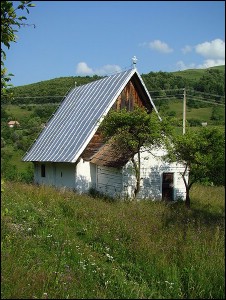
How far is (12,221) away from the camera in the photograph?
9195mm

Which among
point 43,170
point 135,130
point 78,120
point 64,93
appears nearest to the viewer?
point 135,130

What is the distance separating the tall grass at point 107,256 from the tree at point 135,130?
498cm

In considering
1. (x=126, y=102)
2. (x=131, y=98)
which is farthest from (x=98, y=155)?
(x=131, y=98)

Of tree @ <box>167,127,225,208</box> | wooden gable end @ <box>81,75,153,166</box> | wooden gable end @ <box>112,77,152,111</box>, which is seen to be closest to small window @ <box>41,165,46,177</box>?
wooden gable end @ <box>81,75,153,166</box>

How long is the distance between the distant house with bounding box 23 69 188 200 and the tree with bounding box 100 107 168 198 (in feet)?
3.18

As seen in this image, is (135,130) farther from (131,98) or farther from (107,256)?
(107,256)

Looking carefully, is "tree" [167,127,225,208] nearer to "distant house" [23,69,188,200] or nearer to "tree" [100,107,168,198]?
"tree" [100,107,168,198]

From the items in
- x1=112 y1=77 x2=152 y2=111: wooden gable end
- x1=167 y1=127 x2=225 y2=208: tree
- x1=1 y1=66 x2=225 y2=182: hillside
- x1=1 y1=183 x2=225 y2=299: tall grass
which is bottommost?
x1=1 y1=183 x2=225 y2=299: tall grass

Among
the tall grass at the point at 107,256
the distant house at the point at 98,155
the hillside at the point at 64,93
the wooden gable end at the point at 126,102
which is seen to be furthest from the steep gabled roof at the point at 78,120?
the tall grass at the point at 107,256

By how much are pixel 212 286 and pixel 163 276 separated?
2.90 feet

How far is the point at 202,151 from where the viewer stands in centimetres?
1450

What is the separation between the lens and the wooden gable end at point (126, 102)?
66.4 feet

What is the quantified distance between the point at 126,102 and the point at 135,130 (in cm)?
586

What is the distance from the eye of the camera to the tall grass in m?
5.41
